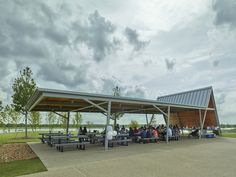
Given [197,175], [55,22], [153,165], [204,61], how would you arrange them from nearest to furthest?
[197,175]
[153,165]
[55,22]
[204,61]

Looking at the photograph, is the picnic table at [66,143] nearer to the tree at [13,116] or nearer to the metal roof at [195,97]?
the metal roof at [195,97]

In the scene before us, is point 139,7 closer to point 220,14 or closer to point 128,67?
point 220,14

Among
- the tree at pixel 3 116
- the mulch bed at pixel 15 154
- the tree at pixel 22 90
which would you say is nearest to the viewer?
the mulch bed at pixel 15 154

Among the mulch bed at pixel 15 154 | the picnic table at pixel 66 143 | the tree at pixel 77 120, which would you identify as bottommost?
the mulch bed at pixel 15 154

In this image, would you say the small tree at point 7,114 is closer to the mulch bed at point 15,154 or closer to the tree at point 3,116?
the tree at point 3,116

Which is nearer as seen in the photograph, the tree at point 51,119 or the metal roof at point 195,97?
the metal roof at point 195,97

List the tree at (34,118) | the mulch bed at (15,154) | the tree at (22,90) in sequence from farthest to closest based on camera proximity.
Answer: the tree at (34,118)
the tree at (22,90)
the mulch bed at (15,154)

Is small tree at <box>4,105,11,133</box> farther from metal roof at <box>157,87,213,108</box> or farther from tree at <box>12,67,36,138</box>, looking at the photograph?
metal roof at <box>157,87,213,108</box>

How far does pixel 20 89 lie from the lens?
19.1m

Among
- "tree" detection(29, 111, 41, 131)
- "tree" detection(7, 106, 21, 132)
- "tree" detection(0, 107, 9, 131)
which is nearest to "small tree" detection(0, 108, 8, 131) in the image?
"tree" detection(0, 107, 9, 131)

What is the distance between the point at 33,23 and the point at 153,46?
941 centimetres

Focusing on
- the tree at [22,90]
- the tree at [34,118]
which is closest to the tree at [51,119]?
the tree at [34,118]

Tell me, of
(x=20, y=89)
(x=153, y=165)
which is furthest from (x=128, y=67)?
(x=153, y=165)

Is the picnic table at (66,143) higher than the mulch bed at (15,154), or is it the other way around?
the picnic table at (66,143)
